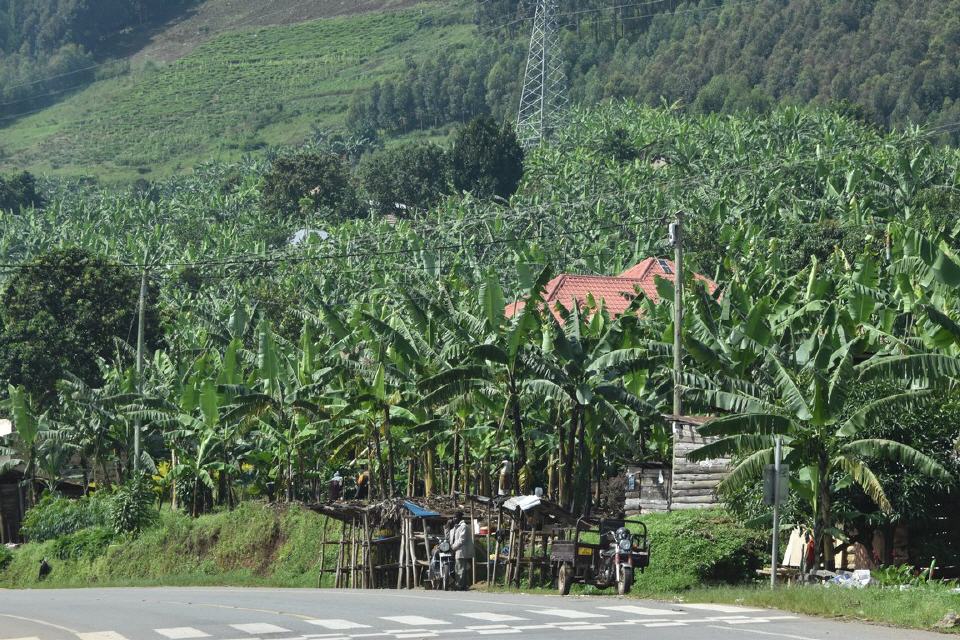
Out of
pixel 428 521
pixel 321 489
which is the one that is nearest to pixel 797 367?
pixel 428 521

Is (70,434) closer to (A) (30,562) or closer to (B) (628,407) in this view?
(A) (30,562)

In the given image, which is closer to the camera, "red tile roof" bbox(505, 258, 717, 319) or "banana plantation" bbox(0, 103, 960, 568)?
"banana plantation" bbox(0, 103, 960, 568)

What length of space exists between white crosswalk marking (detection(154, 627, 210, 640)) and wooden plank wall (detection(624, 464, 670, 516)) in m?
15.9

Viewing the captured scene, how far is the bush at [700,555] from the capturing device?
82.7ft

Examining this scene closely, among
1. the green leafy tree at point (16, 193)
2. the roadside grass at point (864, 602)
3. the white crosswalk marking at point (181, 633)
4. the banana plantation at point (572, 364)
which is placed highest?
the green leafy tree at point (16, 193)

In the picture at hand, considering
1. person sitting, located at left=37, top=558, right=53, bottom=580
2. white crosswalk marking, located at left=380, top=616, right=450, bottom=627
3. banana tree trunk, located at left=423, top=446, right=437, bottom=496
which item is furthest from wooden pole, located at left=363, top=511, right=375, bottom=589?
person sitting, located at left=37, top=558, right=53, bottom=580

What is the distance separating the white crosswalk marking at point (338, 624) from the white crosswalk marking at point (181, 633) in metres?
1.51

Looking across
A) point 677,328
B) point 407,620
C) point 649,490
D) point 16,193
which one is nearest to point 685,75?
point 16,193

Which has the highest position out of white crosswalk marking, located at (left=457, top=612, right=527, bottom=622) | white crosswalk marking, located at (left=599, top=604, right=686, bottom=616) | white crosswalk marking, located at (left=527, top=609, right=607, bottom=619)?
white crosswalk marking, located at (left=599, top=604, right=686, bottom=616)

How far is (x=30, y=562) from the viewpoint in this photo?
4253 cm

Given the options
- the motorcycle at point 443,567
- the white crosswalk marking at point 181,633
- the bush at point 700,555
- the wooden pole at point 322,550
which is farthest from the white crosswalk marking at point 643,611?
the wooden pole at point 322,550

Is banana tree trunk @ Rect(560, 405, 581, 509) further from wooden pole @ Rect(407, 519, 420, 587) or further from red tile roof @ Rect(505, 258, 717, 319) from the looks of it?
red tile roof @ Rect(505, 258, 717, 319)

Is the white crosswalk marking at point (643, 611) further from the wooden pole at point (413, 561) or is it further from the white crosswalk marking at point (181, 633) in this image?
the wooden pole at point (413, 561)

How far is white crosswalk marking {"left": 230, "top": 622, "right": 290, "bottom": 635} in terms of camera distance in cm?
1720
